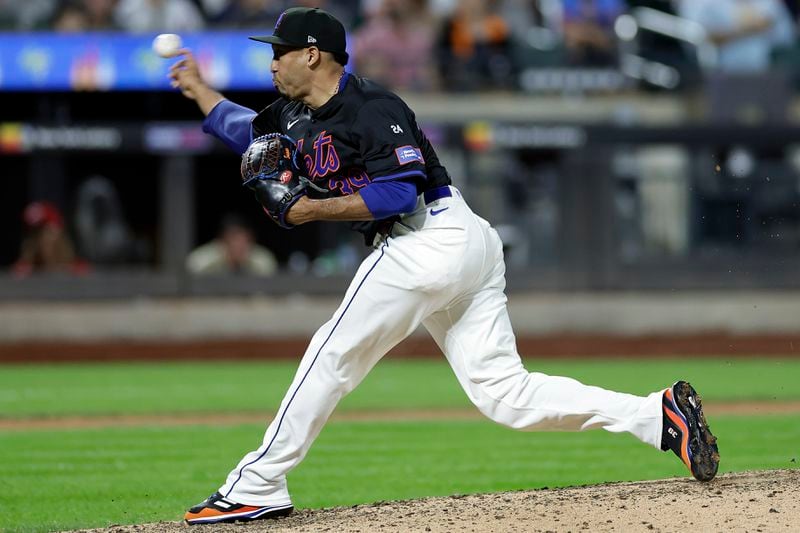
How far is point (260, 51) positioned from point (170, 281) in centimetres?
309

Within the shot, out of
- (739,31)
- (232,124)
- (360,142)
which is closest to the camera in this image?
(360,142)

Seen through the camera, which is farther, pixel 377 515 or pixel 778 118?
pixel 778 118

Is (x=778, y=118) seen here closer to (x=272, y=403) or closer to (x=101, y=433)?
(x=272, y=403)

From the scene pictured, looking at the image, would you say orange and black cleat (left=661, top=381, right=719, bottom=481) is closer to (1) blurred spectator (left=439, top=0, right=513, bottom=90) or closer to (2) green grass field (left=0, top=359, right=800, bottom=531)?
(2) green grass field (left=0, top=359, right=800, bottom=531)

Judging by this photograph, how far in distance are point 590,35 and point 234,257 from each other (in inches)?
202

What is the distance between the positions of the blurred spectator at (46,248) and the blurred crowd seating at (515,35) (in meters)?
2.32

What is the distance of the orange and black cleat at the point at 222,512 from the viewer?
183 inches

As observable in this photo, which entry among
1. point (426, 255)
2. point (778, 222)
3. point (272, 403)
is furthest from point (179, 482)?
point (778, 222)

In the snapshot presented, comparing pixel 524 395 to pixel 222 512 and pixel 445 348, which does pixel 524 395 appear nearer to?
pixel 445 348

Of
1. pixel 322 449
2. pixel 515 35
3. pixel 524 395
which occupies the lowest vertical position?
pixel 322 449

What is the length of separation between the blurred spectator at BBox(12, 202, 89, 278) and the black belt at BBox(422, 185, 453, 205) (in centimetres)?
1099

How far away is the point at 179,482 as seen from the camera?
643 centimetres

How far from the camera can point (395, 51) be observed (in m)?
15.3

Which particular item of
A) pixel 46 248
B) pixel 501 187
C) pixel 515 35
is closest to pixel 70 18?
pixel 46 248
